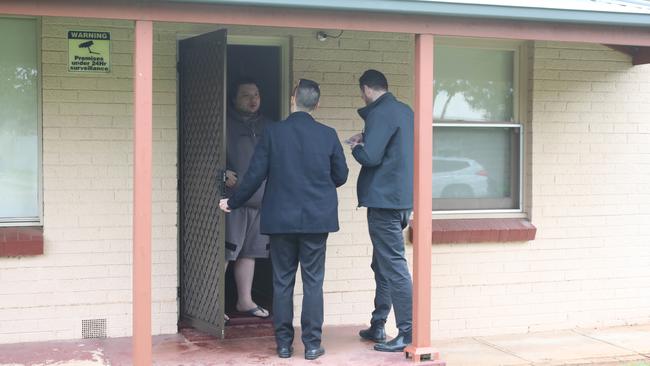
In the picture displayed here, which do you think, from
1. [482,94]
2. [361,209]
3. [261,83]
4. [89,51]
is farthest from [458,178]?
[89,51]

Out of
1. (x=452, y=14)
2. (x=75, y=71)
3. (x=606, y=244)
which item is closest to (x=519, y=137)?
(x=606, y=244)

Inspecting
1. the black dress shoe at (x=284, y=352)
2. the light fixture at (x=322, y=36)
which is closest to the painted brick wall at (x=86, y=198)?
the light fixture at (x=322, y=36)

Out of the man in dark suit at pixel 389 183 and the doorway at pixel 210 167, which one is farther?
the doorway at pixel 210 167

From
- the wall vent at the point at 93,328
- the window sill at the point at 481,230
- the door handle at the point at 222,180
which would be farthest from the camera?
the window sill at the point at 481,230

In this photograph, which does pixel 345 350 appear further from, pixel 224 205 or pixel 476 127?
pixel 476 127

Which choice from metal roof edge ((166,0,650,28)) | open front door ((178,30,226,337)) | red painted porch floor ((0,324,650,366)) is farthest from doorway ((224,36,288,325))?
metal roof edge ((166,0,650,28))

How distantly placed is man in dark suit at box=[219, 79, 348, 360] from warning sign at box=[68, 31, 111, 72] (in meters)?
1.67

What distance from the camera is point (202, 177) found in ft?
23.4

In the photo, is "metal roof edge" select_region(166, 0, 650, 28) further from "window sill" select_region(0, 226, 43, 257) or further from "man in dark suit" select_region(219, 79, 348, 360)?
"window sill" select_region(0, 226, 43, 257)

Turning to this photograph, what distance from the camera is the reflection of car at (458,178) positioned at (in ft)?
26.9

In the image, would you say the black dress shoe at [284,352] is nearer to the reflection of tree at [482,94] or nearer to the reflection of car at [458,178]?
the reflection of car at [458,178]

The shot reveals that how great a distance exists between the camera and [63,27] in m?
6.94

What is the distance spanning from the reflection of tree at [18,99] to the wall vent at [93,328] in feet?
5.10

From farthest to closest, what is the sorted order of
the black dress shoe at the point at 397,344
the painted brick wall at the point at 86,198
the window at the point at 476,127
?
the window at the point at 476,127 → the painted brick wall at the point at 86,198 → the black dress shoe at the point at 397,344
